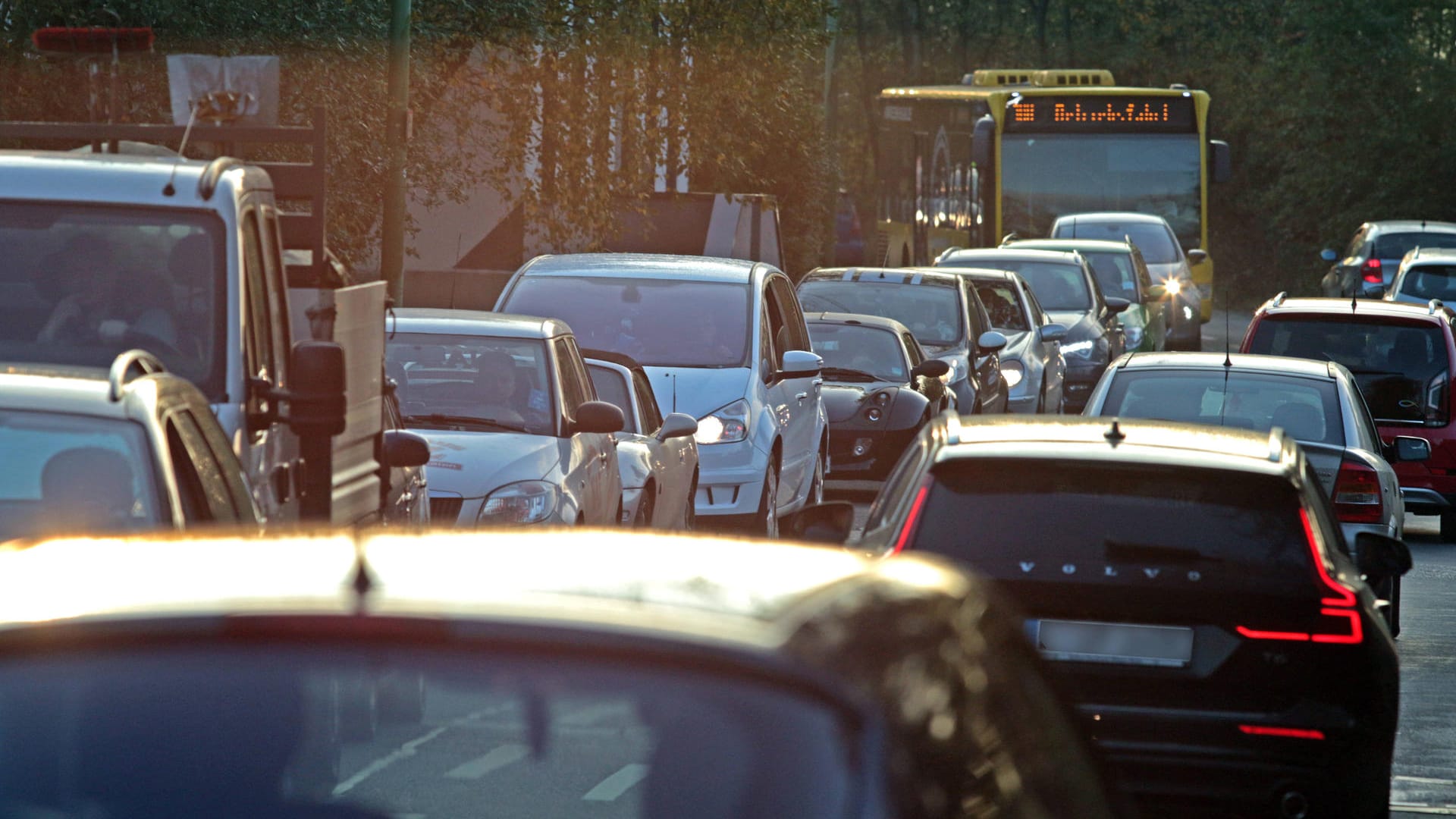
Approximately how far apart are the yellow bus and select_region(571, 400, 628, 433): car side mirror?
2271cm

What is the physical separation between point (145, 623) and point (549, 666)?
0.44m

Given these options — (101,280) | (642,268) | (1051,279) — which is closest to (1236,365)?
(642,268)

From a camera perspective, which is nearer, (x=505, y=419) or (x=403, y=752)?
(x=403, y=752)

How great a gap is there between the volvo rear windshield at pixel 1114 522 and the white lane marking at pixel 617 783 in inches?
171

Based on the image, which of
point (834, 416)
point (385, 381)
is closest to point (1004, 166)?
point (834, 416)

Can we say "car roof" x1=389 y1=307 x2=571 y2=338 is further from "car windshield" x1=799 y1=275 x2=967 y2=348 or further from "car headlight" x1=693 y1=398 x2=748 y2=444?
"car windshield" x1=799 y1=275 x2=967 y2=348

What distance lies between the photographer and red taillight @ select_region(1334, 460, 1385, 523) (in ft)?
38.3

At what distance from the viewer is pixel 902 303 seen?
20.8 m

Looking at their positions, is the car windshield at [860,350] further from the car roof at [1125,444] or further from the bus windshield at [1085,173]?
the bus windshield at [1085,173]

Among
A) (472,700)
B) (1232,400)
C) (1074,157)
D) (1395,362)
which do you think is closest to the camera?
(472,700)

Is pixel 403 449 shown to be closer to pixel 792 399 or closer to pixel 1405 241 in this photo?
pixel 792 399

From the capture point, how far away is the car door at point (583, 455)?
429 inches

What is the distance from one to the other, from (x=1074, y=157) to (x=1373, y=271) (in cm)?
502

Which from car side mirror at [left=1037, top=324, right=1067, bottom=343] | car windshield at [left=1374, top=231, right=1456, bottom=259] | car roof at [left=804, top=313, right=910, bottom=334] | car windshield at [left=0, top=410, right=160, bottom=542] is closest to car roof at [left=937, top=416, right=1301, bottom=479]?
car windshield at [left=0, top=410, right=160, bottom=542]
